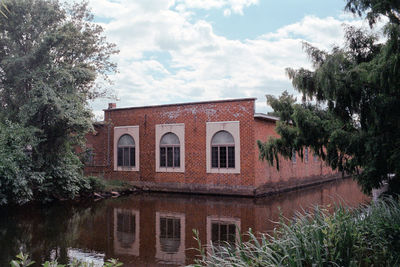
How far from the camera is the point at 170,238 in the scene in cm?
861

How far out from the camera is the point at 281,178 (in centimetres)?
1934

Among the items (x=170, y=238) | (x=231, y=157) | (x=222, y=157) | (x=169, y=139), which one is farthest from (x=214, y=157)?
(x=170, y=238)

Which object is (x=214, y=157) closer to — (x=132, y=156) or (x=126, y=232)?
(x=132, y=156)

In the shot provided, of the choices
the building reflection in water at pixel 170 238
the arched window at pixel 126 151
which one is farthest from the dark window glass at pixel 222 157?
the building reflection in water at pixel 170 238

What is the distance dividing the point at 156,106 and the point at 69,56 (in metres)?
5.02

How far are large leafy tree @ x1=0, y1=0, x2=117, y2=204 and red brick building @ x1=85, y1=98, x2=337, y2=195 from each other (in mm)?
2306

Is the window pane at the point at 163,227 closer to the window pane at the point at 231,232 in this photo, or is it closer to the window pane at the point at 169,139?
the window pane at the point at 231,232

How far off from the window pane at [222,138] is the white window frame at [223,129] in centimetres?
16

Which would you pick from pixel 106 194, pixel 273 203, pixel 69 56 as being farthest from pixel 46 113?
pixel 273 203

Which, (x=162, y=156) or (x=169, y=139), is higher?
(x=169, y=139)

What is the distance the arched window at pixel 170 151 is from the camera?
1895 centimetres

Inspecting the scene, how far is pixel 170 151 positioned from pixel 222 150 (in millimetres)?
3036

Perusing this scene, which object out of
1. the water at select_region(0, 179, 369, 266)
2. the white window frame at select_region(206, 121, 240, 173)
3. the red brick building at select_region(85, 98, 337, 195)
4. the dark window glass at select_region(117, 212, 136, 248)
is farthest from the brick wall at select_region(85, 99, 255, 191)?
the dark window glass at select_region(117, 212, 136, 248)

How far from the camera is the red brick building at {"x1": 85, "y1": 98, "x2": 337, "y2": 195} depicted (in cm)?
1712
